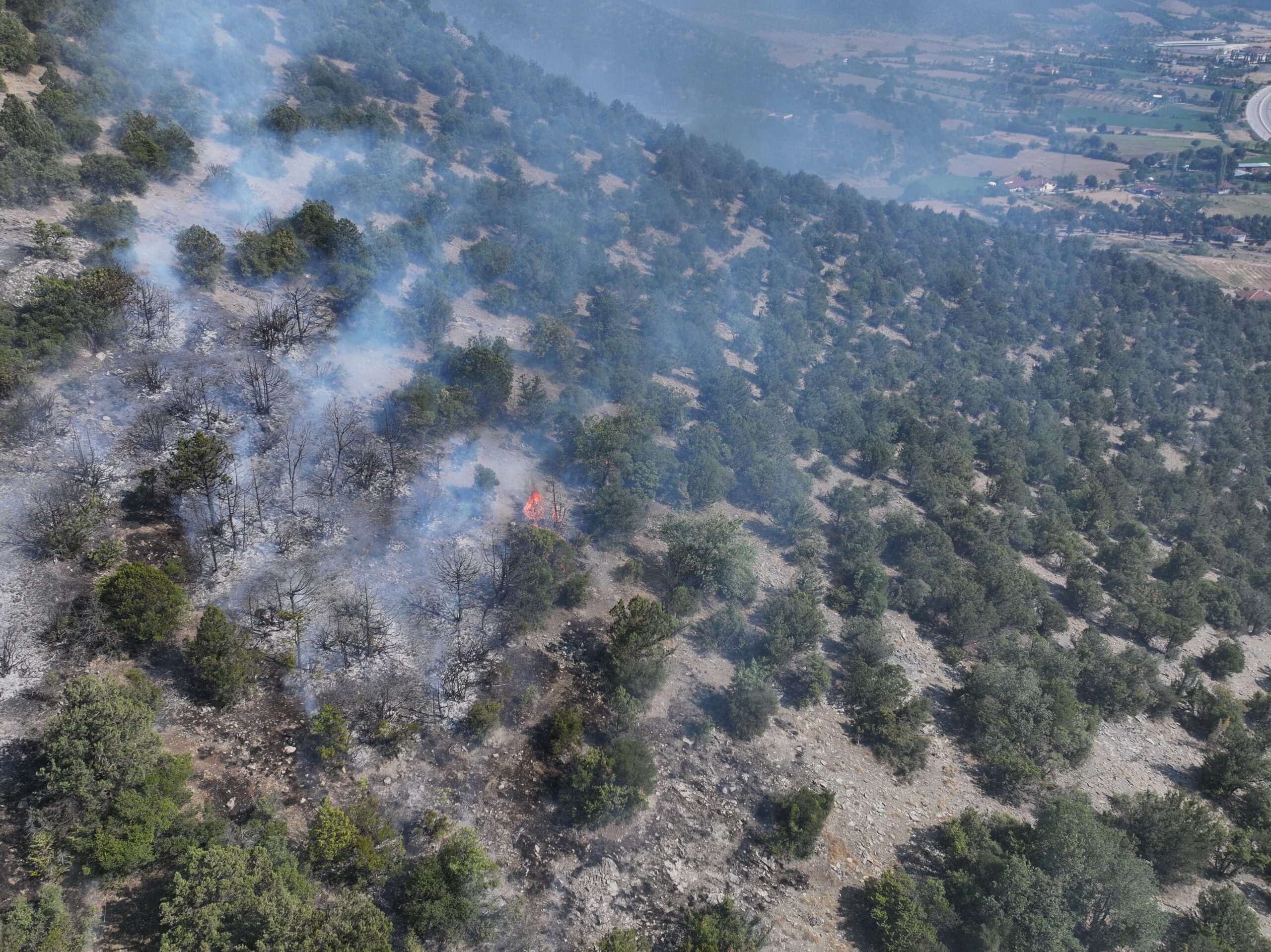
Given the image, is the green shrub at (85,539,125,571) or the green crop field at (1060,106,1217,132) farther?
the green crop field at (1060,106,1217,132)

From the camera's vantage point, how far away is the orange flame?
27.8 meters

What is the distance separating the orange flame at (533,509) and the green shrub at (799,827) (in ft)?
43.5

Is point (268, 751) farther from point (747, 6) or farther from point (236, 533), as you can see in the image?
point (747, 6)

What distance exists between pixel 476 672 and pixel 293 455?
11.2m


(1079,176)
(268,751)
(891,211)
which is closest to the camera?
(268,751)

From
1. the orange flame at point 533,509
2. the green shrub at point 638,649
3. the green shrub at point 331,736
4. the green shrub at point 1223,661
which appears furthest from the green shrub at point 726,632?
the green shrub at point 1223,661

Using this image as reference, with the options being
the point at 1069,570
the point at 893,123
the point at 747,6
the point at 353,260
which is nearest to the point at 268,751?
the point at 353,260

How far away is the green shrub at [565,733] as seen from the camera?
2005 cm

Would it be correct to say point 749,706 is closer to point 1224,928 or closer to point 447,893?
point 447,893

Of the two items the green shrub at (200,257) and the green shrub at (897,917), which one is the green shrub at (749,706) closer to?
the green shrub at (897,917)

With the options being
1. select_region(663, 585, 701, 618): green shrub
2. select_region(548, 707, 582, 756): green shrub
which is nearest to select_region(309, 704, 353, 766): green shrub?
select_region(548, 707, 582, 756): green shrub

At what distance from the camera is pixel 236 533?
2319 centimetres

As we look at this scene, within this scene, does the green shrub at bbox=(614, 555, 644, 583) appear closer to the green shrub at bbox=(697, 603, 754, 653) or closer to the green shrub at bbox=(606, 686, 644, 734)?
the green shrub at bbox=(697, 603, 754, 653)

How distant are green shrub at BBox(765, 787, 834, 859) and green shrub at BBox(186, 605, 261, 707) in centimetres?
1451
